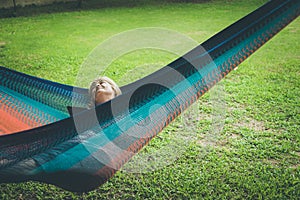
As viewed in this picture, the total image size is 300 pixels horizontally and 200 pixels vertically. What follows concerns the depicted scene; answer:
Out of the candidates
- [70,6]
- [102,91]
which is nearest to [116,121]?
[102,91]

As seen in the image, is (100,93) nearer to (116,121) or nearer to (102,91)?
(102,91)

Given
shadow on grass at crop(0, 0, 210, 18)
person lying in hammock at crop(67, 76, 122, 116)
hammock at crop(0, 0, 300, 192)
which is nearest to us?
hammock at crop(0, 0, 300, 192)

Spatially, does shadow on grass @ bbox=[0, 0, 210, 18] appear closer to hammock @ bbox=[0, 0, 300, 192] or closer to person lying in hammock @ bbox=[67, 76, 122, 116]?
person lying in hammock @ bbox=[67, 76, 122, 116]

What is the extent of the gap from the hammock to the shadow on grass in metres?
4.73

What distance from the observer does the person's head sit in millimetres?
1626

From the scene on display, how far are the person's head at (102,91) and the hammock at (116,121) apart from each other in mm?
210

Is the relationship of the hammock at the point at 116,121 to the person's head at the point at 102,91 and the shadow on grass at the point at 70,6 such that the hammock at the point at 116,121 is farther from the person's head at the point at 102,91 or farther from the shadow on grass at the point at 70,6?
the shadow on grass at the point at 70,6

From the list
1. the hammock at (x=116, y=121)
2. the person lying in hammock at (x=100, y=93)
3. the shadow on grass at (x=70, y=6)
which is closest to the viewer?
the hammock at (x=116, y=121)

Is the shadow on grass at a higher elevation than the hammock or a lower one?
lower

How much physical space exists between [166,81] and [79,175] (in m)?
0.43

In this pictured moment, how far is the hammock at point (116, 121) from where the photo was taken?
3.49ft

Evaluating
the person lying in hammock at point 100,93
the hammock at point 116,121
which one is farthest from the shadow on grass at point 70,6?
the hammock at point 116,121

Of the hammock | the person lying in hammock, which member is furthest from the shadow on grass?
the hammock

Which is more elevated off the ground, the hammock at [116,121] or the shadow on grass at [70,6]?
the hammock at [116,121]
